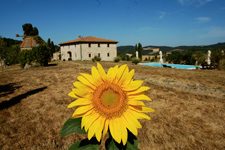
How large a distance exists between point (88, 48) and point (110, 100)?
48.3 meters

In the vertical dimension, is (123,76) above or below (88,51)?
below

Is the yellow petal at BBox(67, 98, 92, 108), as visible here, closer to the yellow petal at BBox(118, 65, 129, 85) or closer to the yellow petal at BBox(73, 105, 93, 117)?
the yellow petal at BBox(73, 105, 93, 117)

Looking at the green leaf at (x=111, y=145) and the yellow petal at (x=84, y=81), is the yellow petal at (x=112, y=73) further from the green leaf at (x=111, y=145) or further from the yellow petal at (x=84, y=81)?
the green leaf at (x=111, y=145)

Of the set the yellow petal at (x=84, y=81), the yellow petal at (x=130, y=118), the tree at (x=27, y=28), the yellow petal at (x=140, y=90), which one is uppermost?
the tree at (x=27, y=28)

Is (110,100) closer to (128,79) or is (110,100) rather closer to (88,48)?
(128,79)

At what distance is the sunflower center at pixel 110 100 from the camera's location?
1.40m

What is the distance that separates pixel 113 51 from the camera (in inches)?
2095

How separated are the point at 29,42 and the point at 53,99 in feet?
142

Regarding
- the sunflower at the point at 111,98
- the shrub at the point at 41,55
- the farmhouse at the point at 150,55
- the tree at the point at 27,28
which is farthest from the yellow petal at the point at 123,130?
the tree at the point at 27,28

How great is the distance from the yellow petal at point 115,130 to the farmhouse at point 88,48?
47611mm

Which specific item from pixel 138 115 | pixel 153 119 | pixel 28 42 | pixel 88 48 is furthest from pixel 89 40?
pixel 138 115

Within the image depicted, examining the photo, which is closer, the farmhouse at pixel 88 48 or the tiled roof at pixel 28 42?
the tiled roof at pixel 28 42

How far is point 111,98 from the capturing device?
141 cm

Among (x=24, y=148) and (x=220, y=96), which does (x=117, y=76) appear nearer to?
(x=24, y=148)
